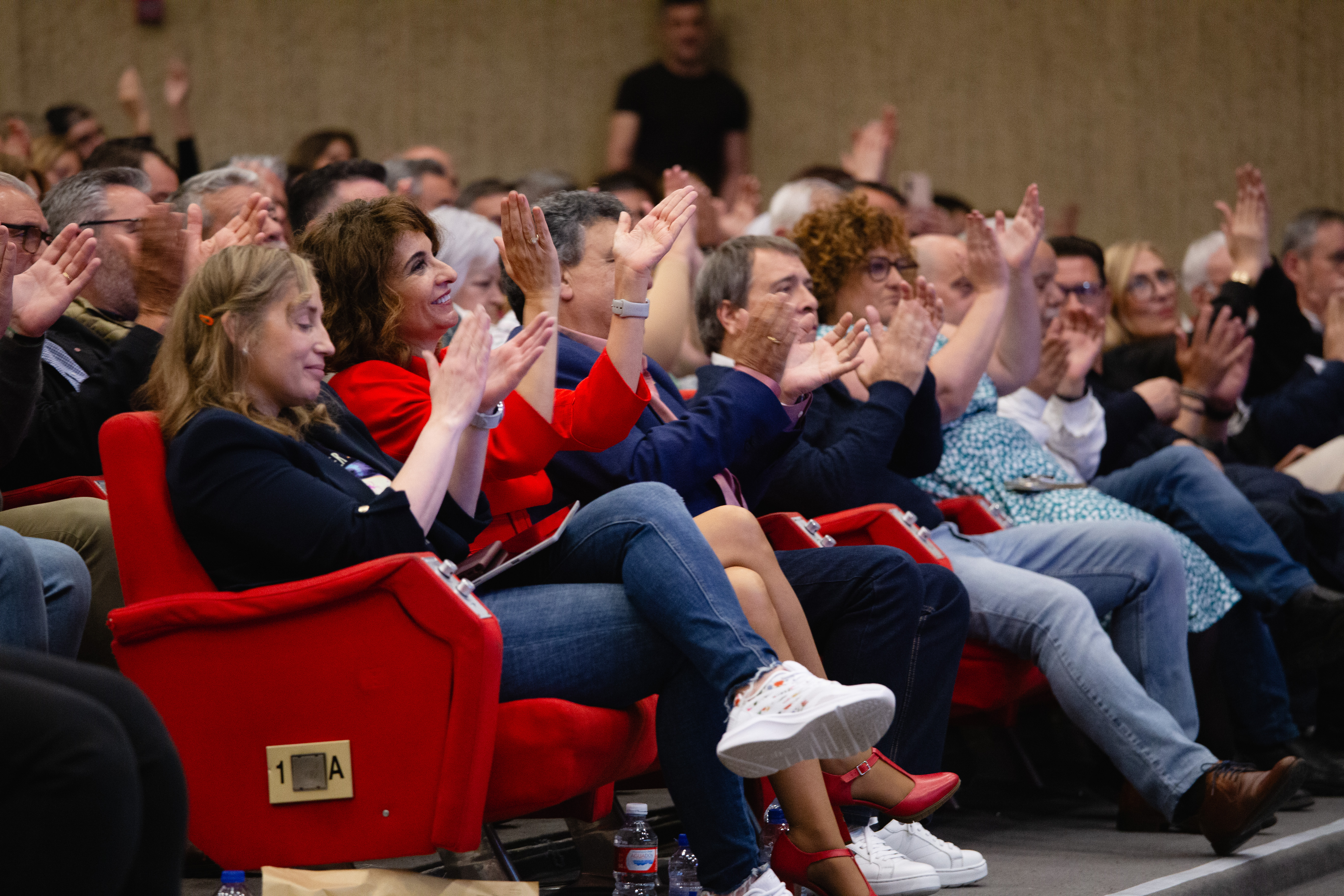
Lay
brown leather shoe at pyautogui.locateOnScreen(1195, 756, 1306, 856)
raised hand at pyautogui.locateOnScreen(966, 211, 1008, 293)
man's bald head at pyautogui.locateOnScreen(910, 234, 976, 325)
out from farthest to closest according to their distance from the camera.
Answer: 1. man's bald head at pyautogui.locateOnScreen(910, 234, 976, 325)
2. raised hand at pyautogui.locateOnScreen(966, 211, 1008, 293)
3. brown leather shoe at pyautogui.locateOnScreen(1195, 756, 1306, 856)

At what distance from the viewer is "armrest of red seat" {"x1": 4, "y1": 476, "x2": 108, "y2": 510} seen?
7.41ft

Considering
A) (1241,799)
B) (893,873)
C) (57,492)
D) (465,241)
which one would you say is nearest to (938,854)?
(893,873)

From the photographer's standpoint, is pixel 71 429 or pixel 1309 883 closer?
pixel 71 429

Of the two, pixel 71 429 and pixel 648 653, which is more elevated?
pixel 71 429

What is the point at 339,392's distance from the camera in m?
2.20

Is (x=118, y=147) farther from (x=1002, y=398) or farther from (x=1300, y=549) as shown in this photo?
(x=1300, y=549)

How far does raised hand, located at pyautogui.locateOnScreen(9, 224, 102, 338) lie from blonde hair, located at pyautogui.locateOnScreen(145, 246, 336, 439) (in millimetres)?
276

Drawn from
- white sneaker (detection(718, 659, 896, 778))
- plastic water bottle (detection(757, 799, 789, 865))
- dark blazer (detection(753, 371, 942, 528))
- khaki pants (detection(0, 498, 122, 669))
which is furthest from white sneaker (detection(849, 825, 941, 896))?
khaki pants (detection(0, 498, 122, 669))

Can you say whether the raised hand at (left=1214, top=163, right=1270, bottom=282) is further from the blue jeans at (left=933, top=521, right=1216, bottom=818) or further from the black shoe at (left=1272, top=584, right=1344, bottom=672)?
the blue jeans at (left=933, top=521, right=1216, bottom=818)

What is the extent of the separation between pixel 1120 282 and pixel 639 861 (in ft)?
9.64

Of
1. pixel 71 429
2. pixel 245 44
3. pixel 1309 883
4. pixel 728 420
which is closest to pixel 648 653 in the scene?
pixel 728 420

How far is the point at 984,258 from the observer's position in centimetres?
325

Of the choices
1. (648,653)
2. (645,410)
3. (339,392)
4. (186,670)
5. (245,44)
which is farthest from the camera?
(245,44)

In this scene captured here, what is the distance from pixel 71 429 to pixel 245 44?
11.8ft
